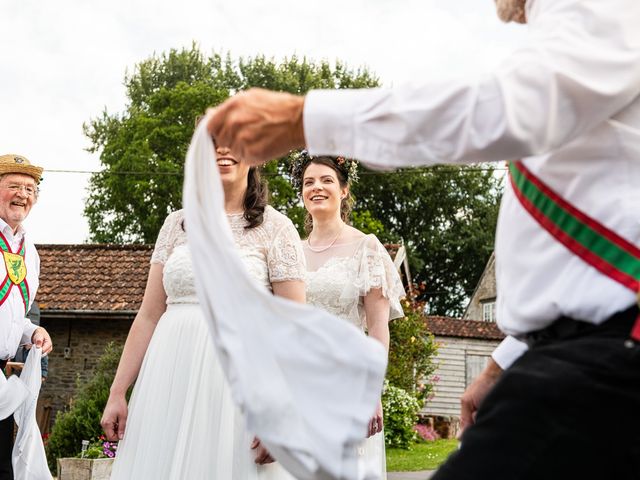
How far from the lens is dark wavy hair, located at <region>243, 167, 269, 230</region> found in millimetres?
3859

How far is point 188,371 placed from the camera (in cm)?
361

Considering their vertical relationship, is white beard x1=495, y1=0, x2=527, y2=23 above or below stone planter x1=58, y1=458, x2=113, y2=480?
above

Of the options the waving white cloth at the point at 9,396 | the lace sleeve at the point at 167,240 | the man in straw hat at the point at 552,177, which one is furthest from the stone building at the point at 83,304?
the man in straw hat at the point at 552,177

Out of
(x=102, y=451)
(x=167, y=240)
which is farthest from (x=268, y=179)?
(x=167, y=240)

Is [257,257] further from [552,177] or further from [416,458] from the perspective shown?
[416,458]

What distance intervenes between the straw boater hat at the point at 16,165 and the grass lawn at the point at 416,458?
7.69 metres

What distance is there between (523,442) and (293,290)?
2.12m

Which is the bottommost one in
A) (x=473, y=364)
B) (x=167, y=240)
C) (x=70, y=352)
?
(x=473, y=364)

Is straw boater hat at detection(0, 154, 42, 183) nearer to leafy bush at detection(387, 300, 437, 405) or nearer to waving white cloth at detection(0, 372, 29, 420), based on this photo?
waving white cloth at detection(0, 372, 29, 420)

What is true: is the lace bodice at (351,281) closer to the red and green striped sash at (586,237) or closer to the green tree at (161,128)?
the red and green striped sash at (586,237)

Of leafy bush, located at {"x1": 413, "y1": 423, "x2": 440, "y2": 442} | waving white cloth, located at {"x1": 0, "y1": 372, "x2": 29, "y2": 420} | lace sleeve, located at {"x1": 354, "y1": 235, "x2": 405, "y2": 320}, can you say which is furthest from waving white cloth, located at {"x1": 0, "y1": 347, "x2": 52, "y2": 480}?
leafy bush, located at {"x1": 413, "y1": 423, "x2": 440, "y2": 442}

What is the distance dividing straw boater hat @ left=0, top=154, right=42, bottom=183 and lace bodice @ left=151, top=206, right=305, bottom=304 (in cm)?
294

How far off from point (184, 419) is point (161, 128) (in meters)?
28.8

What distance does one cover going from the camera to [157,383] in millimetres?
3627
